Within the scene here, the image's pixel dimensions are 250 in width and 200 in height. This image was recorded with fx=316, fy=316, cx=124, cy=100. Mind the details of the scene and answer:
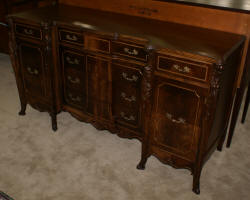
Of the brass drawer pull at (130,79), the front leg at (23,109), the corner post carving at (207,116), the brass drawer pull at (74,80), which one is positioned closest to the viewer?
the corner post carving at (207,116)

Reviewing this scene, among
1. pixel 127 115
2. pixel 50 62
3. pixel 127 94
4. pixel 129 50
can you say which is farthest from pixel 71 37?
pixel 127 115

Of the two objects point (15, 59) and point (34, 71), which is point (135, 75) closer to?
point (34, 71)

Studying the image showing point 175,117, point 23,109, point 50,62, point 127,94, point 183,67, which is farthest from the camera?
point 23,109

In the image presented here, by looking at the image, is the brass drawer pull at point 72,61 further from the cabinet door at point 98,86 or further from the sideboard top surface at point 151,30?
the sideboard top surface at point 151,30

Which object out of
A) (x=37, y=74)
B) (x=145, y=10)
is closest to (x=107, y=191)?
(x=37, y=74)

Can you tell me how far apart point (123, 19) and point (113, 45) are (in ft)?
1.42

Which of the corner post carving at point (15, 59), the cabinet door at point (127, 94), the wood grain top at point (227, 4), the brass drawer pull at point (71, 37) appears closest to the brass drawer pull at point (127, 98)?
the cabinet door at point (127, 94)

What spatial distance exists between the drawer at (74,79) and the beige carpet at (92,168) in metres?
0.50

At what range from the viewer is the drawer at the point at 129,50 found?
238 cm

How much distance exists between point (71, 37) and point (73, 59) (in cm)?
21

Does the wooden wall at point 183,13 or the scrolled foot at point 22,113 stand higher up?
the wooden wall at point 183,13

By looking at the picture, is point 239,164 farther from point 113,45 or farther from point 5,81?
point 5,81

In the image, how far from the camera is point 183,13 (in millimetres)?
2699

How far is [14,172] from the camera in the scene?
2656 millimetres
